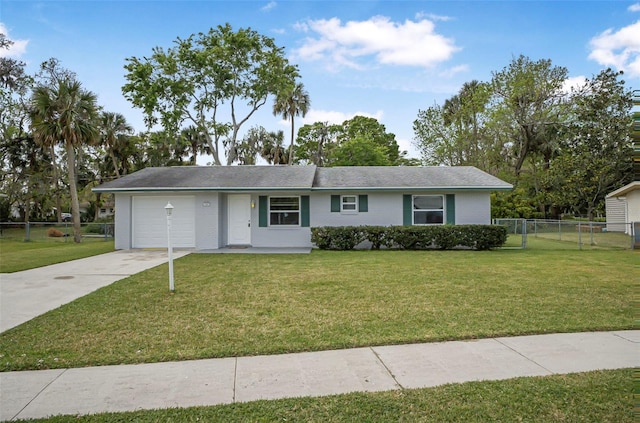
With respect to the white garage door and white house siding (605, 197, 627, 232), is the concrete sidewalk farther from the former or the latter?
white house siding (605, 197, 627, 232)

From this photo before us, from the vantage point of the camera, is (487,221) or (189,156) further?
(189,156)

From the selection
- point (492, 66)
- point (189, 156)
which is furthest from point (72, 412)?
point (189, 156)

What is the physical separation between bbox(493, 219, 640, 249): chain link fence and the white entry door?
10280 mm

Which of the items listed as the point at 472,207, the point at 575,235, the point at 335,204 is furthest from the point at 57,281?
the point at 575,235

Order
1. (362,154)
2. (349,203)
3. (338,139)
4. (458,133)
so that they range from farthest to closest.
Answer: (338,139), (362,154), (458,133), (349,203)

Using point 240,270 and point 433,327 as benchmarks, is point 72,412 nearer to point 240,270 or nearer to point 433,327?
point 433,327

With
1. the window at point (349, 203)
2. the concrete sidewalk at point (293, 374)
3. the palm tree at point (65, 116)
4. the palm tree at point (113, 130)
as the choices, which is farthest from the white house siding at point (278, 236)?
the palm tree at point (113, 130)

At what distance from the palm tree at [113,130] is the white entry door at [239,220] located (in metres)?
18.3

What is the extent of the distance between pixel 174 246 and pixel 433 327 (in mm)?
12170

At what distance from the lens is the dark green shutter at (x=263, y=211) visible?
48.8ft

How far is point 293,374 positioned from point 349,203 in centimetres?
1143

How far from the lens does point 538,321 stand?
5340 millimetres

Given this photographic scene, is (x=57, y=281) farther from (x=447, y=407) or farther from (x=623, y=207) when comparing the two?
(x=623, y=207)

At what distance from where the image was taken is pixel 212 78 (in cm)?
2372
